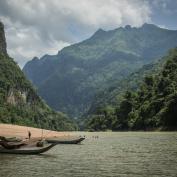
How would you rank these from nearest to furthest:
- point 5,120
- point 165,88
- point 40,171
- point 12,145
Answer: point 40,171, point 12,145, point 5,120, point 165,88

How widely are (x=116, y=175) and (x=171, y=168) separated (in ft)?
23.0

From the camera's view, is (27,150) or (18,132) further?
(18,132)

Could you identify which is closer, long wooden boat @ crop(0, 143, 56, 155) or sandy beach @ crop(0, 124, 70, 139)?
long wooden boat @ crop(0, 143, 56, 155)

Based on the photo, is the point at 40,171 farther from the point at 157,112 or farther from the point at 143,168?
the point at 157,112

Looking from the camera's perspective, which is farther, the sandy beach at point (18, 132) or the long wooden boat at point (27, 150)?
the sandy beach at point (18, 132)

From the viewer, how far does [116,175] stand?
34.6 meters

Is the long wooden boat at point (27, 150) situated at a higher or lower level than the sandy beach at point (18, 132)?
lower

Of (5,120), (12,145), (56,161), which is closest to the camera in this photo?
(56,161)

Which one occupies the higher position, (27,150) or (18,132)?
(18,132)

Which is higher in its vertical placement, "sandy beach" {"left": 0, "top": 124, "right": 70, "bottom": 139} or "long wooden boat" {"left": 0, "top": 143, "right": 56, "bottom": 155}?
"sandy beach" {"left": 0, "top": 124, "right": 70, "bottom": 139}

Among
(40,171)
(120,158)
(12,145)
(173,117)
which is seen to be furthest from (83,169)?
(173,117)

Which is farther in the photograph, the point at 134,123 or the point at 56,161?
the point at 134,123

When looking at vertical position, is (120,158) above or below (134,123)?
below

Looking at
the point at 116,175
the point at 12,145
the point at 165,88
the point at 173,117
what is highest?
the point at 165,88
